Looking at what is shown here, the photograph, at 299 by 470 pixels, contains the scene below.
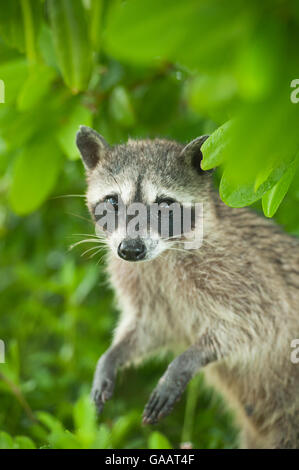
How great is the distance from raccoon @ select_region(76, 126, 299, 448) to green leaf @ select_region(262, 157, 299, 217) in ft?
3.04

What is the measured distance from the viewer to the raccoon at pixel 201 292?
2631 millimetres

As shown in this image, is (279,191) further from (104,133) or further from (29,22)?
(104,133)

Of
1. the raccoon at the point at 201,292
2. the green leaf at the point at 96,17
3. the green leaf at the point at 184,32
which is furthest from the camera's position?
the raccoon at the point at 201,292

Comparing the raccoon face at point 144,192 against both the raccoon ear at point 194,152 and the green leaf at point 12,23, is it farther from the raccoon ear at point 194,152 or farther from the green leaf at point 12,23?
the green leaf at point 12,23

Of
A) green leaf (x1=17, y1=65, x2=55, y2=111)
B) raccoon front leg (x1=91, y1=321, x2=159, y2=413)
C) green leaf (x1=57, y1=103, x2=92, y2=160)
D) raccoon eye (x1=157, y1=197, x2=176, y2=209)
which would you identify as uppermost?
green leaf (x1=17, y1=65, x2=55, y2=111)

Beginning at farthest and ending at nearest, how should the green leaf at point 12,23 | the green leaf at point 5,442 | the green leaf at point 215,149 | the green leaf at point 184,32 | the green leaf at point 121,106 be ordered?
1. the green leaf at point 121,106
2. the green leaf at point 5,442
3. the green leaf at point 12,23
4. the green leaf at point 215,149
5. the green leaf at point 184,32

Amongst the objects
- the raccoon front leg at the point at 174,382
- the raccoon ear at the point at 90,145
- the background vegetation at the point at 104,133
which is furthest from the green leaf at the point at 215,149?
the raccoon front leg at the point at 174,382

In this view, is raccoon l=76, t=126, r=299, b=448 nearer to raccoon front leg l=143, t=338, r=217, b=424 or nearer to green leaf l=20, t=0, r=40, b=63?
raccoon front leg l=143, t=338, r=217, b=424

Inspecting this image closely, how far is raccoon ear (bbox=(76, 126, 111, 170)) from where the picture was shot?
2581 mm

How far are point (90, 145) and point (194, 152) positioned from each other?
574 mm

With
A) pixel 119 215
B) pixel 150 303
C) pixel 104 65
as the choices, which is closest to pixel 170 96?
pixel 104 65

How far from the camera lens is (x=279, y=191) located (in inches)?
62.1

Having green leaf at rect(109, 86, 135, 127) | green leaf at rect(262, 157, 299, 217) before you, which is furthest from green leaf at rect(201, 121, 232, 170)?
green leaf at rect(109, 86, 135, 127)

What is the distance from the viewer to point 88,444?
7.59ft
